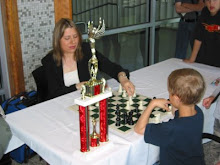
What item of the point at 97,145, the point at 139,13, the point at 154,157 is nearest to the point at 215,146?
the point at 154,157

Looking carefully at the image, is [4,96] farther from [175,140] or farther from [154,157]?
[175,140]

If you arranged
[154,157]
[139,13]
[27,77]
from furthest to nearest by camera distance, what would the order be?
[139,13] < [27,77] < [154,157]

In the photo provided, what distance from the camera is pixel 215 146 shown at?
10.5 ft

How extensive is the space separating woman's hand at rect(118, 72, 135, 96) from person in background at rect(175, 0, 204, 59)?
2150mm

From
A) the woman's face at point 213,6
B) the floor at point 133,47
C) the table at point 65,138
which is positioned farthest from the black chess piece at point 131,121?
the floor at point 133,47

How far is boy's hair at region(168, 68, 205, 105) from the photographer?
1.72 metres

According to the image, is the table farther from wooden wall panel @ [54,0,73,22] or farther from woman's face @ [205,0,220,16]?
wooden wall panel @ [54,0,73,22]

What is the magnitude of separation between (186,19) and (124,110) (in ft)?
9.63

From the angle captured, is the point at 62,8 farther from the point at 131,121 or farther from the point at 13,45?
the point at 131,121

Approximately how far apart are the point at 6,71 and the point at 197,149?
7.67 ft

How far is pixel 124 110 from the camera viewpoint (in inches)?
90.7

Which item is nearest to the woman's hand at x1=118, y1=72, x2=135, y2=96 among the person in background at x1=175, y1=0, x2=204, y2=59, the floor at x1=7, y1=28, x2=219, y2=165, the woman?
the woman

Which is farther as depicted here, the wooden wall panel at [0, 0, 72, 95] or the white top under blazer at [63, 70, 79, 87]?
the wooden wall panel at [0, 0, 72, 95]

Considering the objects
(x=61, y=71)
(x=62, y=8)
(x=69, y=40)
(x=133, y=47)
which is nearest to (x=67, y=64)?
(x=61, y=71)
